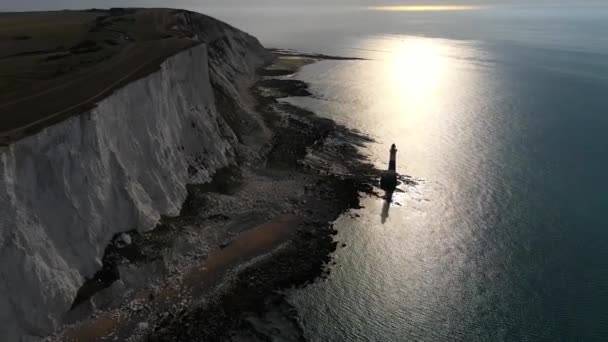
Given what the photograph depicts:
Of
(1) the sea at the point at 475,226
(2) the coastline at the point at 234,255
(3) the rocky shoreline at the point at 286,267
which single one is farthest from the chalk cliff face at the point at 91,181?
Result: (1) the sea at the point at 475,226

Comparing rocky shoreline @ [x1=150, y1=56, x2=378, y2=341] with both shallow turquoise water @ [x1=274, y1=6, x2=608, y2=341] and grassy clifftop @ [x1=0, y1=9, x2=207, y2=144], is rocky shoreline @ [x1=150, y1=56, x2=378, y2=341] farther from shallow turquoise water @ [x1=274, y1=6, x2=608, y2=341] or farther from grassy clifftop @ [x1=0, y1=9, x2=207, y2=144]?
grassy clifftop @ [x1=0, y1=9, x2=207, y2=144]

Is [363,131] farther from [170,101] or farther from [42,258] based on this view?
[42,258]

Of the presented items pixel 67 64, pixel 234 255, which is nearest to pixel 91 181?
pixel 234 255

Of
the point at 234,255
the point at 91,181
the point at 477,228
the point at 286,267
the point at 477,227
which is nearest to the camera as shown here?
the point at 91,181

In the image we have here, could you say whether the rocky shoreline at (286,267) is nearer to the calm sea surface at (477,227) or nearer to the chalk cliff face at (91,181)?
the calm sea surface at (477,227)

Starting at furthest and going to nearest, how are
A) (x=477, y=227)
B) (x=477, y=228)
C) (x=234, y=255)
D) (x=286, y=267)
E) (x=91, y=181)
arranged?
(x=477, y=227) < (x=477, y=228) < (x=234, y=255) < (x=286, y=267) < (x=91, y=181)

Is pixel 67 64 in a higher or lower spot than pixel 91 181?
higher

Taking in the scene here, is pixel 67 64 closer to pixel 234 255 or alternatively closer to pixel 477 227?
pixel 234 255
